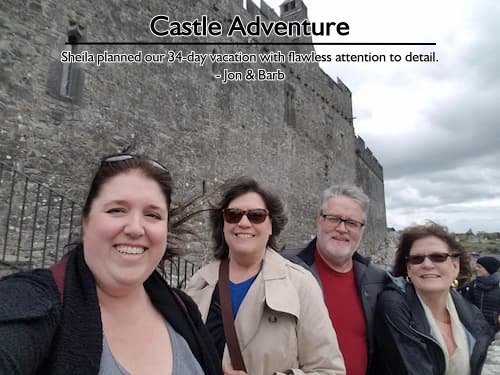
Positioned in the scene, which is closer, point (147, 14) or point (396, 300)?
point (396, 300)

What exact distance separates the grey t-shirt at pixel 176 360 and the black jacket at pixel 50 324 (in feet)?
0.23

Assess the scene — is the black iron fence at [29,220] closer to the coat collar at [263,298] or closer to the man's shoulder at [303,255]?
the man's shoulder at [303,255]

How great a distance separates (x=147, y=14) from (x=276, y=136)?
6.89 m

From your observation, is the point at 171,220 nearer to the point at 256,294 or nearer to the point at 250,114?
the point at 256,294

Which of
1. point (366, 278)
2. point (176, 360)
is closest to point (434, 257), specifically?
point (366, 278)

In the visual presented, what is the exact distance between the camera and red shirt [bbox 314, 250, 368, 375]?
2.39 metres

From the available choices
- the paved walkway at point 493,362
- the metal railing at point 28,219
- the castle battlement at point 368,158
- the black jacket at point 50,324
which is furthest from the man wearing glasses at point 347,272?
the castle battlement at point 368,158

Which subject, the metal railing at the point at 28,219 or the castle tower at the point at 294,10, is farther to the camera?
the castle tower at the point at 294,10

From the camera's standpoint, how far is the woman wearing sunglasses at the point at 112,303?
95 cm

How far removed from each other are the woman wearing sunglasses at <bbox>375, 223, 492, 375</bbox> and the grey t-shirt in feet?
4.91

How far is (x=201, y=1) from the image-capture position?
10.4 meters

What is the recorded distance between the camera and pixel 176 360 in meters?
1.31

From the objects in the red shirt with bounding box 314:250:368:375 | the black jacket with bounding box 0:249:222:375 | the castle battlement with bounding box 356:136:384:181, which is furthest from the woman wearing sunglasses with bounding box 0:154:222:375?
the castle battlement with bounding box 356:136:384:181

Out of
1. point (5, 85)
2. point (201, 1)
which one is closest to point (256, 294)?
point (5, 85)
